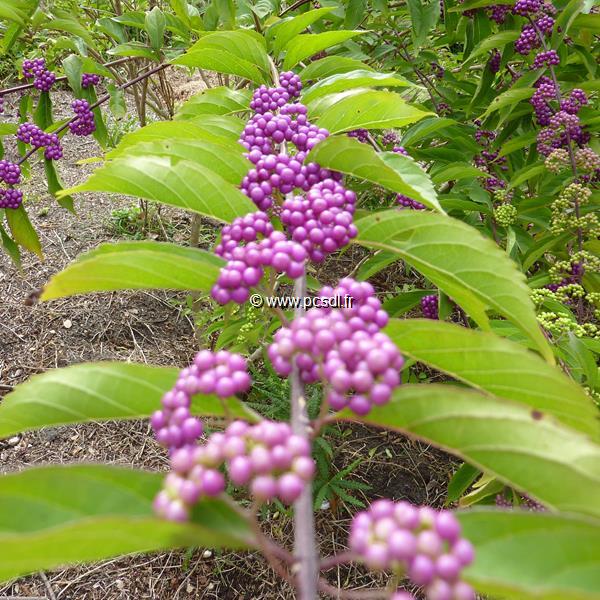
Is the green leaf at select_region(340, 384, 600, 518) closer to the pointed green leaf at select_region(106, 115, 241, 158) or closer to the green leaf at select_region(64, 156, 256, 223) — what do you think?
the green leaf at select_region(64, 156, 256, 223)

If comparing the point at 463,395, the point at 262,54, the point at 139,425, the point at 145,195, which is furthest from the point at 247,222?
the point at 139,425

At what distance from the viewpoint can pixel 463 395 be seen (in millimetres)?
704

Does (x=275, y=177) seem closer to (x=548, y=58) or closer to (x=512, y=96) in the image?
(x=512, y=96)

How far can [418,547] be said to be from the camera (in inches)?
20.9

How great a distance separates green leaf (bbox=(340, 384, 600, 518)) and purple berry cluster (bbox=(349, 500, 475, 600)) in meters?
0.16

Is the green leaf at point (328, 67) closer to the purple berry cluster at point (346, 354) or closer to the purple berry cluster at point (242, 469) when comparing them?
the purple berry cluster at point (346, 354)

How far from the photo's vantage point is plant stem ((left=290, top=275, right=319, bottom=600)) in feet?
2.04

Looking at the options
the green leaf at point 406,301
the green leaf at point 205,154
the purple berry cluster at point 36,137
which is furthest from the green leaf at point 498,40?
the purple berry cluster at point 36,137

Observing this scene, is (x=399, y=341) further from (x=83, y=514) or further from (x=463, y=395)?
(x=83, y=514)

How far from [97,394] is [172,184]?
47 centimetres

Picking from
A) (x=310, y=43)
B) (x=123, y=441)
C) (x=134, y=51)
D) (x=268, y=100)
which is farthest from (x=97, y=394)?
(x=123, y=441)

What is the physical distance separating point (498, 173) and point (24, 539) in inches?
101

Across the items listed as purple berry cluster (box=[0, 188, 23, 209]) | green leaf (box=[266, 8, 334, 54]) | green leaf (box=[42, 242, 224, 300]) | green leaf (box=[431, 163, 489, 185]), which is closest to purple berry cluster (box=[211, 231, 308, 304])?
green leaf (box=[42, 242, 224, 300])

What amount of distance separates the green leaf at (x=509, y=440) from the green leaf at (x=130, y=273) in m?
0.41
